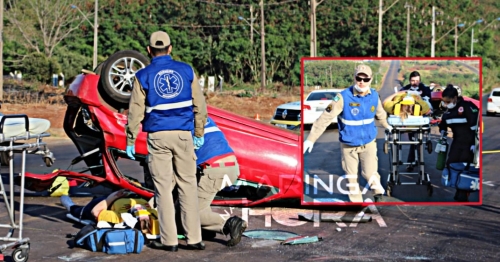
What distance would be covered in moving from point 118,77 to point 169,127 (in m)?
2.70

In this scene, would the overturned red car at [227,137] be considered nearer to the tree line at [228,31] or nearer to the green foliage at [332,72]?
the green foliage at [332,72]

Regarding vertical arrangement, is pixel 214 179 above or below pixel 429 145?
below

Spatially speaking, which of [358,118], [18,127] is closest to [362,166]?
[358,118]

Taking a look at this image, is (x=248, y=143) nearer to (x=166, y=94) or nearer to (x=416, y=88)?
(x=416, y=88)

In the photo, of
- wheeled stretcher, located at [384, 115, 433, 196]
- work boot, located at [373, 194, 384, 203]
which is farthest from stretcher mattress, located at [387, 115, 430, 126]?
work boot, located at [373, 194, 384, 203]

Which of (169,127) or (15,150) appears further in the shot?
(169,127)

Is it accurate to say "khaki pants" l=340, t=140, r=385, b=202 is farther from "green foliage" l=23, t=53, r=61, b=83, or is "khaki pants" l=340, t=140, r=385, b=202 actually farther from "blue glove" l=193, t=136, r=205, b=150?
"green foliage" l=23, t=53, r=61, b=83

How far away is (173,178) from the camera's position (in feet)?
24.3

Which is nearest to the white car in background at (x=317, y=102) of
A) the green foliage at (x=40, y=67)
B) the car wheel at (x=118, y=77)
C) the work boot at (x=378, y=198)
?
the work boot at (x=378, y=198)

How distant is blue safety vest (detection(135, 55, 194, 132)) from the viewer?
284 inches

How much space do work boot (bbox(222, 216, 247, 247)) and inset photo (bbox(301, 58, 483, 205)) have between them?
137cm

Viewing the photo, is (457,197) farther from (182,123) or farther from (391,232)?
(182,123)

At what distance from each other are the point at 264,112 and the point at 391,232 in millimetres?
29267

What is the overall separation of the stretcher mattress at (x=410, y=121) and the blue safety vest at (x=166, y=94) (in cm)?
223
